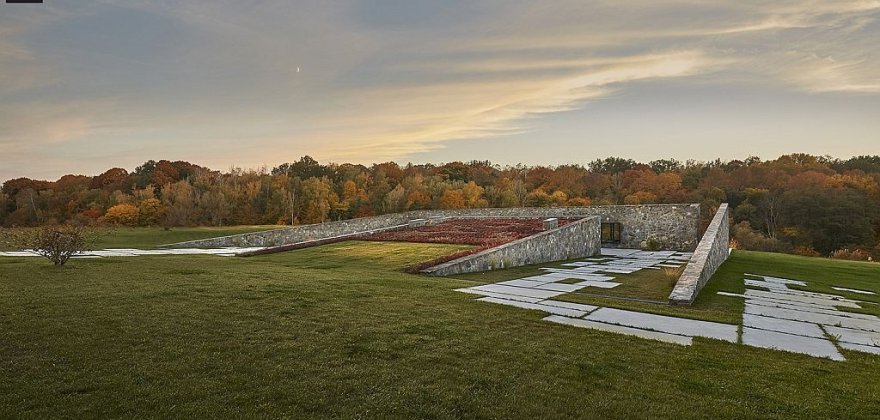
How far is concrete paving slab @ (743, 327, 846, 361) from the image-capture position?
211 inches

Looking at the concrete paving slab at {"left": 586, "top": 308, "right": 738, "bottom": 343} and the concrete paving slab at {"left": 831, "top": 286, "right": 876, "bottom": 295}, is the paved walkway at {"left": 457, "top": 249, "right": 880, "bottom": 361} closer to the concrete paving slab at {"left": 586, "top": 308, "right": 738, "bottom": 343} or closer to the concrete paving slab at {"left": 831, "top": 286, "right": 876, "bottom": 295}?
the concrete paving slab at {"left": 586, "top": 308, "right": 738, "bottom": 343}

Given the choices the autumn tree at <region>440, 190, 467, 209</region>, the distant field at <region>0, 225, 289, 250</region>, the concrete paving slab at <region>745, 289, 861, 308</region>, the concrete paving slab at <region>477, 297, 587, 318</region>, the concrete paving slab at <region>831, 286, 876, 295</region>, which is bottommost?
the concrete paving slab at <region>831, 286, 876, 295</region>

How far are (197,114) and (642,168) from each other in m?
60.5

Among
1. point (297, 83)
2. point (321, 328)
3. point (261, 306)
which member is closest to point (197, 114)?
point (297, 83)

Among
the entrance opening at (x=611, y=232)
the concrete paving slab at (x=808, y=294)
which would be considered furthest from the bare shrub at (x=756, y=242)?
the concrete paving slab at (x=808, y=294)

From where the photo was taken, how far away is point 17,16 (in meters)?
14.3

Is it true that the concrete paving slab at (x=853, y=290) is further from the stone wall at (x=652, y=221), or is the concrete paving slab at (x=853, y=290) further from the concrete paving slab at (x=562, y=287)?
the stone wall at (x=652, y=221)

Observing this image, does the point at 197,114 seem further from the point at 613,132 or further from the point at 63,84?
the point at 613,132

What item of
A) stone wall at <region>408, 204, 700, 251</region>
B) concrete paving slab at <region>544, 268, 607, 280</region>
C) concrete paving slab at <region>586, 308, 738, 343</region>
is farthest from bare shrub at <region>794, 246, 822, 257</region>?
concrete paving slab at <region>586, 308, 738, 343</region>

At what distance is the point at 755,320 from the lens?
7223 mm

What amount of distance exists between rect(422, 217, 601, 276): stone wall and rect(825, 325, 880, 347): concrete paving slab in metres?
8.28

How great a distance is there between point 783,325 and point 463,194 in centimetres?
4749

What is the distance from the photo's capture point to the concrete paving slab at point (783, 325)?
257 inches

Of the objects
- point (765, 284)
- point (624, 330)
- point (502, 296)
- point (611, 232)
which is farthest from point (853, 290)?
point (611, 232)
